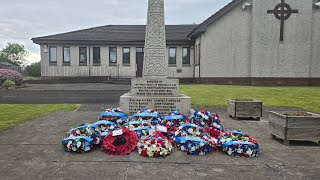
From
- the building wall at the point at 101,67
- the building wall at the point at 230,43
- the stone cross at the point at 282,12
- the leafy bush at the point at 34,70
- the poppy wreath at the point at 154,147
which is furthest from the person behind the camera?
the leafy bush at the point at 34,70

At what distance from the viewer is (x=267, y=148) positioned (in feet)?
17.9

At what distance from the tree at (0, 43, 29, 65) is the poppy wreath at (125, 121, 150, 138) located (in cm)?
10944

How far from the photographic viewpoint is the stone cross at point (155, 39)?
331 inches

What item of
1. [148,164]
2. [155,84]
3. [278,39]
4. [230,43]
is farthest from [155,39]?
[278,39]

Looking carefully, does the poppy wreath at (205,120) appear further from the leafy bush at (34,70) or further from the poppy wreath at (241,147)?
the leafy bush at (34,70)

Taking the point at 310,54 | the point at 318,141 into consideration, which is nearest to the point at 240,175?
the point at 318,141

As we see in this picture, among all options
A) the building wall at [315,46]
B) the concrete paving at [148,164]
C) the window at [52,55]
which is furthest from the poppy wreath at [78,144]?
the window at [52,55]

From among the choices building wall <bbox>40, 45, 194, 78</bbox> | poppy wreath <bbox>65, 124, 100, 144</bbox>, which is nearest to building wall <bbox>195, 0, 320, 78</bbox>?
building wall <bbox>40, 45, 194, 78</bbox>

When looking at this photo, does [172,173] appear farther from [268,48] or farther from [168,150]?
[268,48]

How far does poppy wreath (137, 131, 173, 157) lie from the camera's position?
4.73 metres

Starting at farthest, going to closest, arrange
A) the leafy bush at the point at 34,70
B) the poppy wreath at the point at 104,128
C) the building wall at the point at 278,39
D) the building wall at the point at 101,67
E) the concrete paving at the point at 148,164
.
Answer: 1. the leafy bush at the point at 34,70
2. the building wall at the point at 101,67
3. the building wall at the point at 278,39
4. the poppy wreath at the point at 104,128
5. the concrete paving at the point at 148,164

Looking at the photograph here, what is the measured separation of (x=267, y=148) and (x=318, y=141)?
1217mm

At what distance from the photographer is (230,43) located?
2511 cm

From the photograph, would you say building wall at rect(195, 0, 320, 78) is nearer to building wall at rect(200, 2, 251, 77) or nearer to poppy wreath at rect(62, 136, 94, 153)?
building wall at rect(200, 2, 251, 77)
